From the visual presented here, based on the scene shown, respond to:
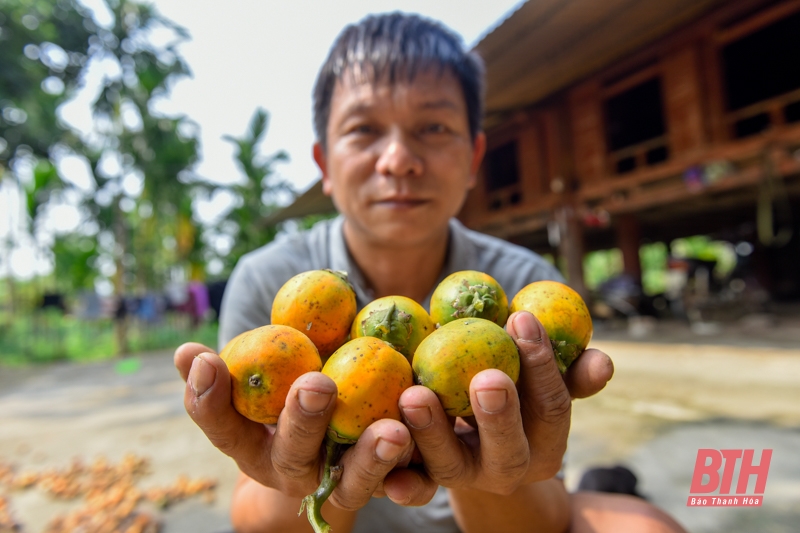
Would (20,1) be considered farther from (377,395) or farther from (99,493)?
(377,395)

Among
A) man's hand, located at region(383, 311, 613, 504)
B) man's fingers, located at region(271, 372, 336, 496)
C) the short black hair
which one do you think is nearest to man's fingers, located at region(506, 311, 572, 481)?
man's hand, located at region(383, 311, 613, 504)

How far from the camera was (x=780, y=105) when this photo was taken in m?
7.11

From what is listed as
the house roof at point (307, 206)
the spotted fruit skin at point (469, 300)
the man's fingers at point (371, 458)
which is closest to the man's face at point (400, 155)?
the spotted fruit skin at point (469, 300)

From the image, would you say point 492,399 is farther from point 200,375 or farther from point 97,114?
point 97,114

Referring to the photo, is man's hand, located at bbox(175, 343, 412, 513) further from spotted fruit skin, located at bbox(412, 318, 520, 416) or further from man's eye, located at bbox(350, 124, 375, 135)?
man's eye, located at bbox(350, 124, 375, 135)

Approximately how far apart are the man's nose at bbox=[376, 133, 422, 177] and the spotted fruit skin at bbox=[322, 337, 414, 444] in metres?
0.90

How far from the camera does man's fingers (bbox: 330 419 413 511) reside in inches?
40.4

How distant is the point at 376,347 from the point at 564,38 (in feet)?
24.1

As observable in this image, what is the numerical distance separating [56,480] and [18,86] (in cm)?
1485


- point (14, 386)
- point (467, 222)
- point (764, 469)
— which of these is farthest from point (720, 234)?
point (14, 386)

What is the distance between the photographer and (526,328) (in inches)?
46.5

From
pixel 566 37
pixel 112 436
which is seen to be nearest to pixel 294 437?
pixel 112 436

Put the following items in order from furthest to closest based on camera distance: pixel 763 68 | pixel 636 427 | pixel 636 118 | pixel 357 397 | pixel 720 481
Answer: pixel 636 118
pixel 763 68
pixel 636 427
pixel 720 481
pixel 357 397

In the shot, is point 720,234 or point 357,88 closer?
point 357,88
